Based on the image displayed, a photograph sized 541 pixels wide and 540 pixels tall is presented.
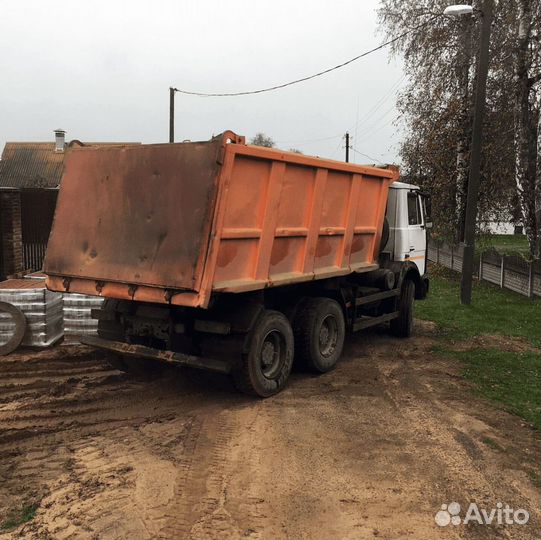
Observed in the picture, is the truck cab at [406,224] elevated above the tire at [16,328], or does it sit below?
above

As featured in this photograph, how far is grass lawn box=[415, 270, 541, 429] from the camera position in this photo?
6.05 metres

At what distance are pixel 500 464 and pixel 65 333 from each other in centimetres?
588

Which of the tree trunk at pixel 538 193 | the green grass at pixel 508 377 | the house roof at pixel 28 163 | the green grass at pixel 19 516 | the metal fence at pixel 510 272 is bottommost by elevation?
the green grass at pixel 19 516

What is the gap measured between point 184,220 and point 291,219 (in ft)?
4.58

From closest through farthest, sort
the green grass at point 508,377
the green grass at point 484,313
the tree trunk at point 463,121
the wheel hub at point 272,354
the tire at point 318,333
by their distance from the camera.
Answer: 1. the green grass at point 508,377
2. the wheel hub at point 272,354
3. the tire at point 318,333
4. the green grass at point 484,313
5. the tree trunk at point 463,121

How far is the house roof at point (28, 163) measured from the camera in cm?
3875

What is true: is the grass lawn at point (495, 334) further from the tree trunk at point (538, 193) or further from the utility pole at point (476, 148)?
the tree trunk at point (538, 193)

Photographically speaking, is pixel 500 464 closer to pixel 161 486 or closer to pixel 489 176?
pixel 161 486

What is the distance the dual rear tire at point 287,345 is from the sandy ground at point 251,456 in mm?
218

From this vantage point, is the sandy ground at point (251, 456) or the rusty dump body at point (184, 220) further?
the rusty dump body at point (184, 220)

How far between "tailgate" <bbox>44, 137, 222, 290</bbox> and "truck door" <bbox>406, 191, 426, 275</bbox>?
4873 mm

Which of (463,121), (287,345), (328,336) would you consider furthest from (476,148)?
(287,345)

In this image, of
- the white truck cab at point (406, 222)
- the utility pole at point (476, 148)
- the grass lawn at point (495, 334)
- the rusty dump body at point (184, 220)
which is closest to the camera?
the rusty dump body at point (184, 220)

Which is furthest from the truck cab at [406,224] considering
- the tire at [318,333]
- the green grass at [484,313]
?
the tire at [318,333]
